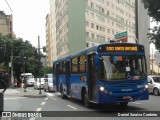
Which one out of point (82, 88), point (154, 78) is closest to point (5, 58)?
point (154, 78)

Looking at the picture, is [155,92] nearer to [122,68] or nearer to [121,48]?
[121,48]

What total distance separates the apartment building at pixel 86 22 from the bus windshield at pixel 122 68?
70.3m

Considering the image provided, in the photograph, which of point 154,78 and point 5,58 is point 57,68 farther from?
point 5,58

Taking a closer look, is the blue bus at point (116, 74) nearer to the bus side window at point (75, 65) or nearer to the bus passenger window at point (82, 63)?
the bus passenger window at point (82, 63)

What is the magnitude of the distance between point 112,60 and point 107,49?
1.78 ft

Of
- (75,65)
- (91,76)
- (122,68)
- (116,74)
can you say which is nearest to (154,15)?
(75,65)

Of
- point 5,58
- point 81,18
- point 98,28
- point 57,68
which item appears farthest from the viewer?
point 98,28

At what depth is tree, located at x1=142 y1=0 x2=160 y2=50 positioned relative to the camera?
33500 millimetres

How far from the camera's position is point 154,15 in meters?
34.0

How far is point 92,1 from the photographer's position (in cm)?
9350

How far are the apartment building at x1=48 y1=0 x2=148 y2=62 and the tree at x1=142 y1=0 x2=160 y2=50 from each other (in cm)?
5248

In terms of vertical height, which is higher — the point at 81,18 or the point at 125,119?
the point at 81,18

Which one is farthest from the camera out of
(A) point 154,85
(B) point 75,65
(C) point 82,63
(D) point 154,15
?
(D) point 154,15

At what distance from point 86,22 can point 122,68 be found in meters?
73.9
